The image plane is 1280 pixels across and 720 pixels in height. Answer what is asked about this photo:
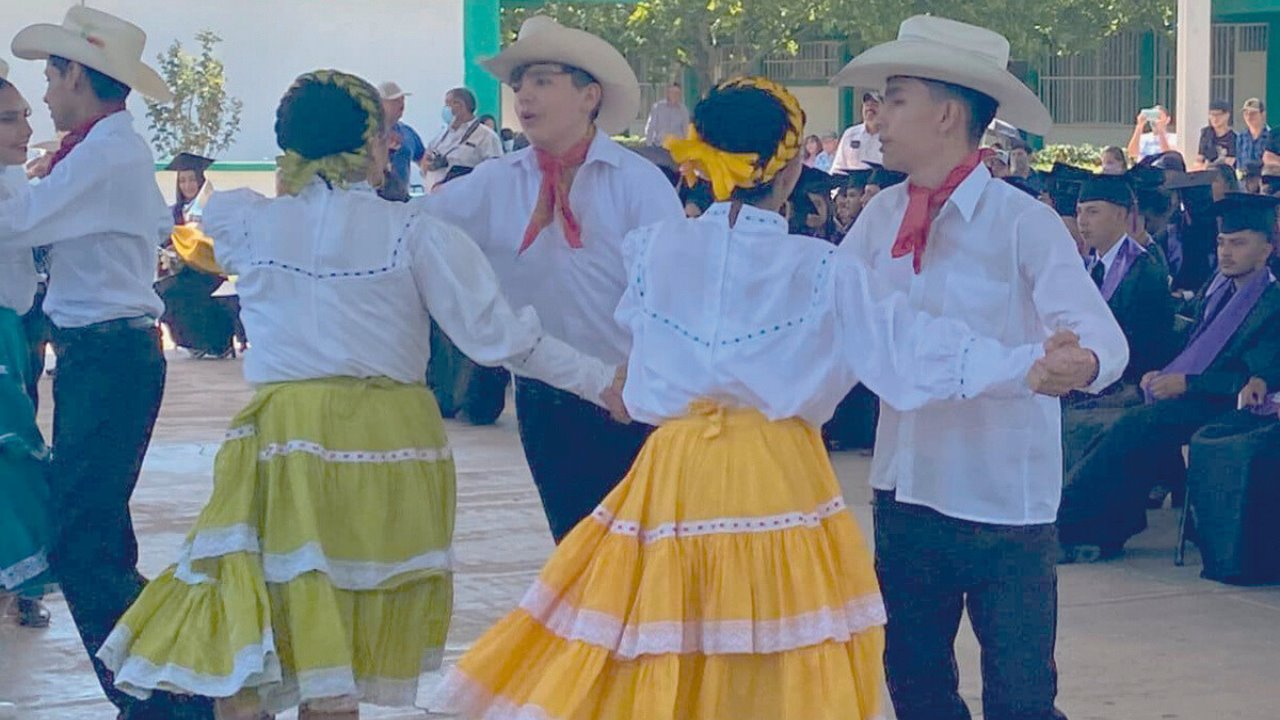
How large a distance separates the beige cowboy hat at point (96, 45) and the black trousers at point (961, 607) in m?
2.64

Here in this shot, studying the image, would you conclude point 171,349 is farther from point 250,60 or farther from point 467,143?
point 250,60

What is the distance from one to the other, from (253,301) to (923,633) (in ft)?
6.20

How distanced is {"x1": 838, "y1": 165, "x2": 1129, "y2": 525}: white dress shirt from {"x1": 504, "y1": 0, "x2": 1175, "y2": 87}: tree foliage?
29380 millimetres

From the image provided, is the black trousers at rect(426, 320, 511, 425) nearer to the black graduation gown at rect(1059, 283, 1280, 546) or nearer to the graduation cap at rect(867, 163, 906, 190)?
the graduation cap at rect(867, 163, 906, 190)

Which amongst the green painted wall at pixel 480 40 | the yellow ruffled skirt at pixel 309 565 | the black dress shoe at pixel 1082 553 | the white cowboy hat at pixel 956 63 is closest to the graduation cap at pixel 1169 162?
the black dress shoe at pixel 1082 553

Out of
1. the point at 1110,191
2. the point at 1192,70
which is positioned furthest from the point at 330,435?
the point at 1192,70

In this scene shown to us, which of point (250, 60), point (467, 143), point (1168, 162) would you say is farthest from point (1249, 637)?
point (250, 60)

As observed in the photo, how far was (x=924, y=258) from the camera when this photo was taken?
15.7ft

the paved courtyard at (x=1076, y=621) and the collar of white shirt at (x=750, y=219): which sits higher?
the collar of white shirt at (x=750, y=219)

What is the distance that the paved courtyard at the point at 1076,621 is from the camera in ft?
21.7

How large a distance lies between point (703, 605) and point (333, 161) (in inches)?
61.2

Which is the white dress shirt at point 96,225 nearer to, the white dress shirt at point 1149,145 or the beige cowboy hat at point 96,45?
the beige cowboy hat at point 96,45

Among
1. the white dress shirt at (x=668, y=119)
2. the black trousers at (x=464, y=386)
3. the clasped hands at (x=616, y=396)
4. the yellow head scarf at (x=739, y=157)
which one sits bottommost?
the black trousers at (x=464, y=386)

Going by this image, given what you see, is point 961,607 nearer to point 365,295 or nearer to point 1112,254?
point 365,295
